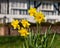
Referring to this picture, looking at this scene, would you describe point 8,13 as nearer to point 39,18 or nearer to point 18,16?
point 18,16

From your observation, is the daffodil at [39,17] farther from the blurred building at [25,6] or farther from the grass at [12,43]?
the blurred building at [25,6]

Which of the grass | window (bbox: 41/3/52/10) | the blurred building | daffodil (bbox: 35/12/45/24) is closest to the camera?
daffodil (bbox: 35/12/45/24)

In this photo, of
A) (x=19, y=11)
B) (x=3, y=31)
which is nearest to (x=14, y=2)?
(x=19, y=11)

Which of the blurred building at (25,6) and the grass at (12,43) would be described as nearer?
the grass at (12,43)

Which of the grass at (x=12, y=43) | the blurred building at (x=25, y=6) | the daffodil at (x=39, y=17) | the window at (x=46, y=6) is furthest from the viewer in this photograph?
the window at (x=46, y=6)

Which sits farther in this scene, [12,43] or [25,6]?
[25,6]

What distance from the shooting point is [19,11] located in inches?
1043

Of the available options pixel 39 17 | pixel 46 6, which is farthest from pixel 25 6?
pixel 39 17

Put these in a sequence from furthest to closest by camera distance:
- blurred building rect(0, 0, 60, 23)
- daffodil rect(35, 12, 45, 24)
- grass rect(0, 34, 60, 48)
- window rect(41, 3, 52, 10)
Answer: window rect(41, 3, 52, 10) < blurred building rect(0, 0, 60, 23) < grass rect(0, 34, 60, 48) < daffodil rect(35, 12, 45, 24)

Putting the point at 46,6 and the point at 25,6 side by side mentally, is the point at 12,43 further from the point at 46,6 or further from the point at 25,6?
the point at 46,6

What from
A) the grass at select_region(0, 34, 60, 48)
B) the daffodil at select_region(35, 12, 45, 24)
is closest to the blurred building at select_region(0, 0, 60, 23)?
the grass at select_region(0, 34, 60, 48)

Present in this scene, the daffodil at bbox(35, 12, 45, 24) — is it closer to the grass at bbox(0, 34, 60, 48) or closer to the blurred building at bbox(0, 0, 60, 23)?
the grass at bbox(0, 34, 60, 48)

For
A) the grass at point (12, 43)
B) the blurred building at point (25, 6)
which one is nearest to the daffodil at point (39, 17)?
the grass at point (12, 43)

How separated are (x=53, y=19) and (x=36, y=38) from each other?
1836cm
